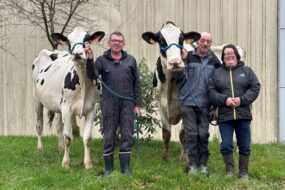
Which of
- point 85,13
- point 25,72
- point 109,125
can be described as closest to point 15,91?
point 25,72

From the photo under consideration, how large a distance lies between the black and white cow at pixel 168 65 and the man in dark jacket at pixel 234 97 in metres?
0.65

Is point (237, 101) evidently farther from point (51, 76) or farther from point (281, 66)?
point (281, 66)

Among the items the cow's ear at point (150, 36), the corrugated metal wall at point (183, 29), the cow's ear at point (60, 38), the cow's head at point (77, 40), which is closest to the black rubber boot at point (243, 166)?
the cow's ear at point (150, 36)

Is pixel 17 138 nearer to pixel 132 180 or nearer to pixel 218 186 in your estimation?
pixel 132 180

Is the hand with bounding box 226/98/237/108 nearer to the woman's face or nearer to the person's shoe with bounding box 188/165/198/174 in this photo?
the woman's face

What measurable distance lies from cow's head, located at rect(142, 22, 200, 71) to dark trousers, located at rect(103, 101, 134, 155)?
3.08 ft

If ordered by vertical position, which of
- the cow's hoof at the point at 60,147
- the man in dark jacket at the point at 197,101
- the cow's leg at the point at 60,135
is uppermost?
the man in dark jacket at the point at 197,101

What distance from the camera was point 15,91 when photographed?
16.2 metres

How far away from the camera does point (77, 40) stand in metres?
8.47

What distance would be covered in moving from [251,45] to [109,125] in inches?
343

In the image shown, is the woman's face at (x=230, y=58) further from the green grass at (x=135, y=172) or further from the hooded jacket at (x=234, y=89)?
the green grass at (x=135, y=172)

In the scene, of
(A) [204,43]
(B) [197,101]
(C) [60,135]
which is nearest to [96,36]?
(A) [204,43]

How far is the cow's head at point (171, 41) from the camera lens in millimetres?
7750

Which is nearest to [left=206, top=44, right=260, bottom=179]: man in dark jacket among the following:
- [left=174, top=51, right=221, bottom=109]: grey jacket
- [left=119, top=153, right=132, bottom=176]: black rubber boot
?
[left=174, top=51, right=221, bottom=109]: grey jacket
